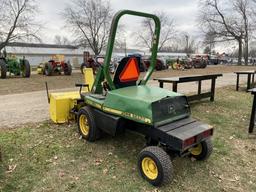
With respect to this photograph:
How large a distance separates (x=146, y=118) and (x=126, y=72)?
0.98 m

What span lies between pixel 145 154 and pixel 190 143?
1.74 ft

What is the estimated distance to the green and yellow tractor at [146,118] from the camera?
2.84 meters

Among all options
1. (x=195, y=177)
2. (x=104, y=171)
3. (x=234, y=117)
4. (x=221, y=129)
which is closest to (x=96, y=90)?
(x=104, y=171)

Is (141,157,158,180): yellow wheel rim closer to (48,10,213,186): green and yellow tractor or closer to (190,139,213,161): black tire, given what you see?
(48,10,213,186): green and yellow tractor

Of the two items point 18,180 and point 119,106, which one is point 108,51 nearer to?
point 119,106

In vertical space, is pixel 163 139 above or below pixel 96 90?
below

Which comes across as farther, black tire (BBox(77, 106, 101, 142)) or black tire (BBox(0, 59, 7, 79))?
black tire (BBox(0, 59, 7, 79))

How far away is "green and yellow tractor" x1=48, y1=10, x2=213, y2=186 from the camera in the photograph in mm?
2839

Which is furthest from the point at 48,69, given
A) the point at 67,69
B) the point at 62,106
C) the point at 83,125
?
the point at 83,125

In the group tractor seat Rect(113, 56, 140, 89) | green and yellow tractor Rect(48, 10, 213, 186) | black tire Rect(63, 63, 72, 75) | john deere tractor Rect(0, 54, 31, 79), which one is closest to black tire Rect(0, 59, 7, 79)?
john deere tractor Rect(0, 54, 31, 79)

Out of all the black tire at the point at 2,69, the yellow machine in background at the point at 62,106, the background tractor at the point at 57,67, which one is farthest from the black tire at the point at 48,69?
the yellow machine in background at the point at 62,106

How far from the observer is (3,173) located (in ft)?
10.0

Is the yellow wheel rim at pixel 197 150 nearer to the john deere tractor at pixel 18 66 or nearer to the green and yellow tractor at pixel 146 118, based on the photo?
the green and yellow tractor at pixel 146 118

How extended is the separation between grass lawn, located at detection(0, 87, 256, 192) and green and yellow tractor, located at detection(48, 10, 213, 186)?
21cm
